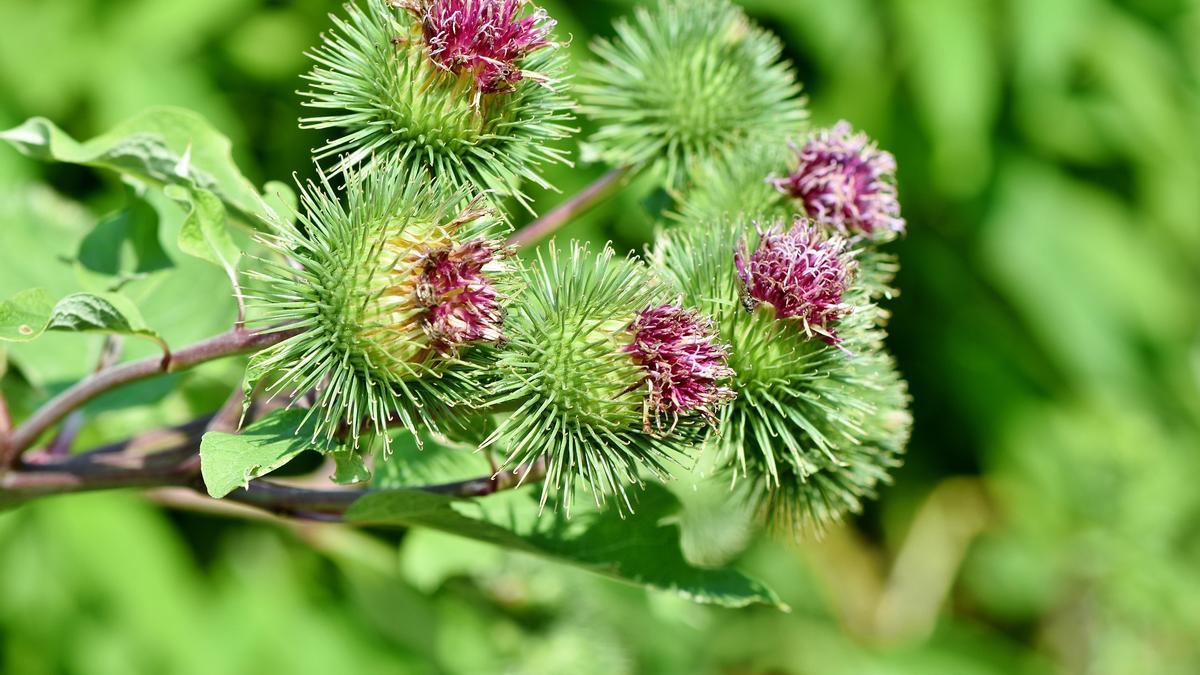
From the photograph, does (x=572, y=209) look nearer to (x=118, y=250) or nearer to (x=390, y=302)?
(x=390, y=302)

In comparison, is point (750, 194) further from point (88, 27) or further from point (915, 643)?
point (915, 643)

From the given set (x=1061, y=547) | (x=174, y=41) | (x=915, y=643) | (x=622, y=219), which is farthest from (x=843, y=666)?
(x=174, y=41)

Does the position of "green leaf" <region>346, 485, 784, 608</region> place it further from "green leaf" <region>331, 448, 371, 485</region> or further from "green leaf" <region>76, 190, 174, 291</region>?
"green leaf" <region>76, 190, 174, 291</region>

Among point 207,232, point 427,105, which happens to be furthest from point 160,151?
point 427,105

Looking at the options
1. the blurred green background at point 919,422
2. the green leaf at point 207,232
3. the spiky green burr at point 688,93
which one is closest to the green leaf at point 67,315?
the green leaf at point 207,232

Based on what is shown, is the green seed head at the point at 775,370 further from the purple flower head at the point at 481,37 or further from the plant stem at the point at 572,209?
the purple flower head at the point at 481,37

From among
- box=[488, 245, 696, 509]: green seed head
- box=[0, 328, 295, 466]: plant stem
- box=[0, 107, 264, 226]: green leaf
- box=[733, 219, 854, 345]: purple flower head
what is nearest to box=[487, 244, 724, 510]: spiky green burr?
box=[488, 245, 696, 509]: green seed head
